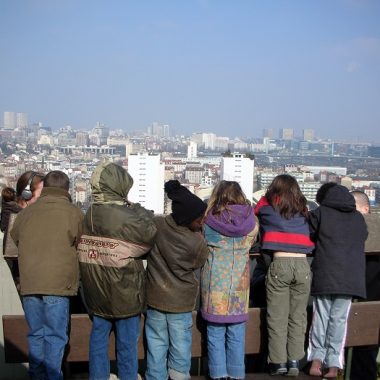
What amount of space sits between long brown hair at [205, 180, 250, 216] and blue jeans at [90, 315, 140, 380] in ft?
1.93

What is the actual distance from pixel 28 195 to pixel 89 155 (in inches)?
4687

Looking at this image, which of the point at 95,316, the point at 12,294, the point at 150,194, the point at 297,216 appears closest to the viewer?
the point at 95,316

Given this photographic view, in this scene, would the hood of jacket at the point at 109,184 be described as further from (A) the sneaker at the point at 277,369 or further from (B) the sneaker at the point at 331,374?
(B) the sneaker at the point at 331,374

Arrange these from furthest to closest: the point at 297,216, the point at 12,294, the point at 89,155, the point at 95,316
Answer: the point at 89,155 < the point at 12,294 < the point at 297,216 < the point at 95,316

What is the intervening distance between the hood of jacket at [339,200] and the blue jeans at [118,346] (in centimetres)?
103

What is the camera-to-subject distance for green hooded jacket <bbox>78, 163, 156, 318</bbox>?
6.89 feet

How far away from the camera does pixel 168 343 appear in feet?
7.48

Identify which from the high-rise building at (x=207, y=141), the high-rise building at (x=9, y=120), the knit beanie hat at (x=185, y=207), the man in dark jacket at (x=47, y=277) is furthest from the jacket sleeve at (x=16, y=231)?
the high-rise building at (x=9, y=120)

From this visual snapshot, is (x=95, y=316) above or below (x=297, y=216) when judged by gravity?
below

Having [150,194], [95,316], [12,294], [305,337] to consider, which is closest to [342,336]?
[305,337]

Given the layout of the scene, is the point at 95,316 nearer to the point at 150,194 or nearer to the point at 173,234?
the point at 173,234

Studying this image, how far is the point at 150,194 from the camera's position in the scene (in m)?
60.8

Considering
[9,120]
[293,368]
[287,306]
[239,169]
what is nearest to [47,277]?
[287,306]

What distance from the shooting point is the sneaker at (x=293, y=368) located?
2365 mm
